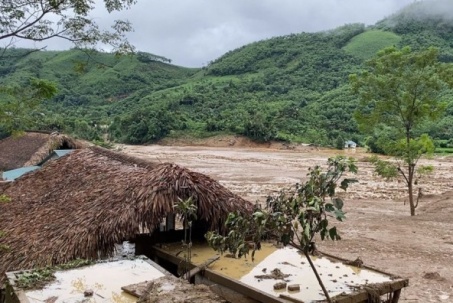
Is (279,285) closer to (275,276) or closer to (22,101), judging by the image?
(275,276)

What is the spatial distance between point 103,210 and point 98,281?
1.94 metres

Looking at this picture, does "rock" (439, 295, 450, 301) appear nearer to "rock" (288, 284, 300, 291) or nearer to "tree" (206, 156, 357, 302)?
"rock" (288, 284, 300, 291)

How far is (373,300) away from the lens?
4711 mm

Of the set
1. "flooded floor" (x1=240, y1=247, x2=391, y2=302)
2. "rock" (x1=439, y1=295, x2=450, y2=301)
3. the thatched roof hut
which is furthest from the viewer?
the thatched roof hut

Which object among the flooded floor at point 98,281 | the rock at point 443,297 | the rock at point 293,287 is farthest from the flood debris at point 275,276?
the rock at point 443,297

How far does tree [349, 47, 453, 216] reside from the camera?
554 inches

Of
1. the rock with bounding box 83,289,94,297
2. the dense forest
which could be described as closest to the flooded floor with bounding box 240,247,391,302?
the rock with bounding box 83,289,94,297

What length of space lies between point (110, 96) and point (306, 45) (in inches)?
1402

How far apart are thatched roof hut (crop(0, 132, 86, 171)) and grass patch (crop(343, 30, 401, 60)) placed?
64.6 metres

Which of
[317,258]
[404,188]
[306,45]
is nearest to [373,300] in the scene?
[317,258]

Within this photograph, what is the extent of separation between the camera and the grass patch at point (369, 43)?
76188mm

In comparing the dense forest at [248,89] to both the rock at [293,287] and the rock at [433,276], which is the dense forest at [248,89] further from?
the rock at [293,287]

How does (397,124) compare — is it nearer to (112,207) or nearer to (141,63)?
(112,207)

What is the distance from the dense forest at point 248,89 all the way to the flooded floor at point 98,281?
3384cm
